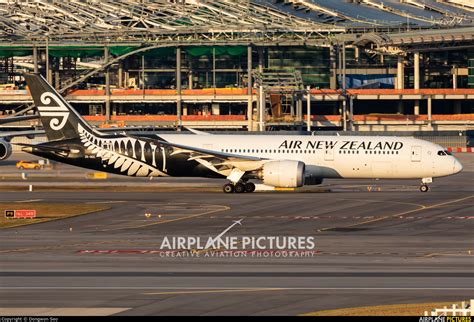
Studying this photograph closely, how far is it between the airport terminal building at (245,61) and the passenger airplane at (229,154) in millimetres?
80733

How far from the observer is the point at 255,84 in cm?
17525

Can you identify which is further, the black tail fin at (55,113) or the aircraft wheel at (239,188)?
the black tail fin at (55,113)

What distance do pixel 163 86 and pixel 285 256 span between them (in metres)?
143

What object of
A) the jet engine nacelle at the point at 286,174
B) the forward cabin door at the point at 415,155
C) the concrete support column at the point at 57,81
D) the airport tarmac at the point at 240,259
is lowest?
the airport tarmac at the point at 240,259

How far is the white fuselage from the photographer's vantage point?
84.1 meters

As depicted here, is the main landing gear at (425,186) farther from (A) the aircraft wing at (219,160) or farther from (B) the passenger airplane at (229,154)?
(A) the aircraft wing at (219,160)

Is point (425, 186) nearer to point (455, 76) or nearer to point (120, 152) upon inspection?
point (120, 152)

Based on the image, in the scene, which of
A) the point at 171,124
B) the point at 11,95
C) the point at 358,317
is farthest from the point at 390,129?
the point at 358,317

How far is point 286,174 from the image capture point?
8106 cm

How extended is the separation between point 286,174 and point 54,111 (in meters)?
18.4

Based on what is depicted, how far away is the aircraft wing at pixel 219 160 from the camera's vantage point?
83625 mm

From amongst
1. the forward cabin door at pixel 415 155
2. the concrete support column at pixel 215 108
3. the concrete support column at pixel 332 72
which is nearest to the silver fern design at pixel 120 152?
the forward cabin door at pixel 415 155

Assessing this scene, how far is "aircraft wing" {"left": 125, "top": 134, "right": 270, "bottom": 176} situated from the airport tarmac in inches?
192

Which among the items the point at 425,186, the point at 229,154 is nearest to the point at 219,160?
the point at 229,154
